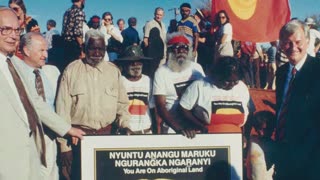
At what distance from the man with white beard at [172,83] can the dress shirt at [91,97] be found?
0.38 m

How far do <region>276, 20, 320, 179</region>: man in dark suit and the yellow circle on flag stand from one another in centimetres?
373

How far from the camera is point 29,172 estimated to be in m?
4.84

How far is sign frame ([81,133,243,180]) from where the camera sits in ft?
19.6

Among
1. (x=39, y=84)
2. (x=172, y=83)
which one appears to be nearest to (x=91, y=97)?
(x=39, y=84)

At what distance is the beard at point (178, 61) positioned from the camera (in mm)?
7281

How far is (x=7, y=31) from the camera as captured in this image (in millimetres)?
4883

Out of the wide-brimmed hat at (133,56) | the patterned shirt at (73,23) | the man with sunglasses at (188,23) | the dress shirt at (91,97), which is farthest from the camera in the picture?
the man with sunglasses at (188,23)

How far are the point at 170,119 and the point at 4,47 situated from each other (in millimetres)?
2381

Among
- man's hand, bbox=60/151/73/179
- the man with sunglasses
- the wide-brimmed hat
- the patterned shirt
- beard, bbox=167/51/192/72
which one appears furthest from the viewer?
the man with sunglasses

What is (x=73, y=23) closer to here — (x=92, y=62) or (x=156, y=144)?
(x=92, y=62)

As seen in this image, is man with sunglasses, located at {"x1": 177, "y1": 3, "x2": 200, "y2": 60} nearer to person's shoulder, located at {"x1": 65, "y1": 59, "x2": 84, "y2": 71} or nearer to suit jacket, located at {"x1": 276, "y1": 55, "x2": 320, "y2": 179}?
person's shoulder, located at {"x1": 65, "y1": 59, "x2": 84, "y2": 71}

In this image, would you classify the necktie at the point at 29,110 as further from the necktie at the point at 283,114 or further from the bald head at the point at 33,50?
the necktie at the point at 283,114

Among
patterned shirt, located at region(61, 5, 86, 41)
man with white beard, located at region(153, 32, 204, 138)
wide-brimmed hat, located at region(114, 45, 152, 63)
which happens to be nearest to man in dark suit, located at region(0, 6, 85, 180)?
man with white beard, located at region(153, 32, 204, 138)

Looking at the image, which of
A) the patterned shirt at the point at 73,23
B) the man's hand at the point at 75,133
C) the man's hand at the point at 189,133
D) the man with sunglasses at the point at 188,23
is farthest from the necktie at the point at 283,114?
the man with sunglasses at the point at 188,23
